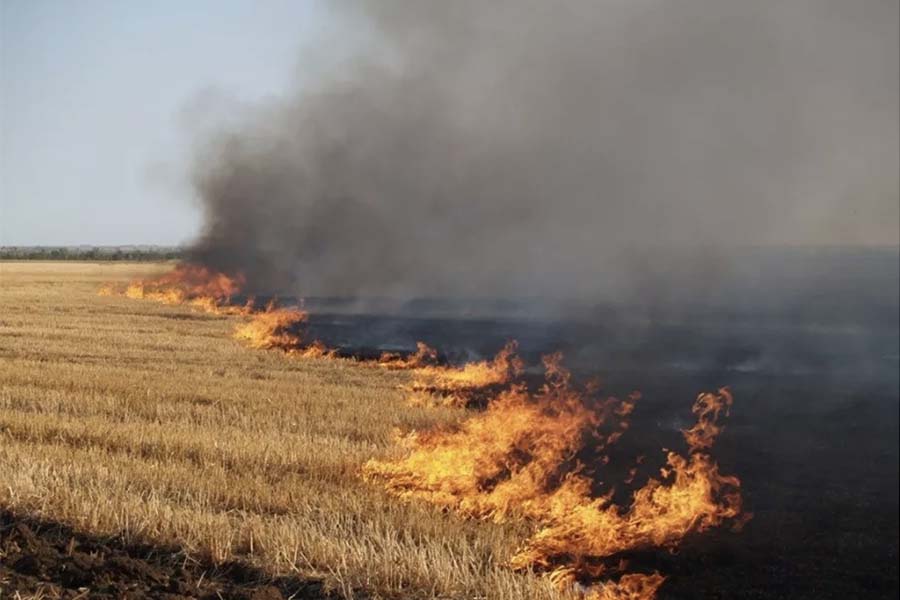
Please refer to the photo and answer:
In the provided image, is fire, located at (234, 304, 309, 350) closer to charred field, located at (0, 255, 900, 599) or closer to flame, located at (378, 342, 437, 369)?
flame, located at (378, 342, 437, 369)

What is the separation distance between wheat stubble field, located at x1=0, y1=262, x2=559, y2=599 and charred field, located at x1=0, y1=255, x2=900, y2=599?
0.03 metres

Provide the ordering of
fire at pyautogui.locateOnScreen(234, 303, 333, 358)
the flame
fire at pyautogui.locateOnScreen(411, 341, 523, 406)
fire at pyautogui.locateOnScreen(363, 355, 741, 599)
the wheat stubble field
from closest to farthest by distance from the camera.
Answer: the wheat stubble field < fire at pyautogui.locateOnScreen(363, 355, 741, 599) < fire at pyautogui.locateOnScreen(411, 341, 523, 406) < the flame < fire at pyautogui.locateOnScreen(234, 303, 333, 358)

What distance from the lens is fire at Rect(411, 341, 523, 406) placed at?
14039 mm

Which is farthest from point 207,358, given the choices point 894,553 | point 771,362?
point 894,553

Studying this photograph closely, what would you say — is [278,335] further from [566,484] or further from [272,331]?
[566,484]

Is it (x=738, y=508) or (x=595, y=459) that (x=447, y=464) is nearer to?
(x=595, y=459)

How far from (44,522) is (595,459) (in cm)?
549

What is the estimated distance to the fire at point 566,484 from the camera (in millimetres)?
7023

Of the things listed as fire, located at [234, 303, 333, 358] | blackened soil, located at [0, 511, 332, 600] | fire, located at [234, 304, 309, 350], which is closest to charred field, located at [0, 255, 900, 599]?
blackened soil, located at [0, 511, 332, 600]

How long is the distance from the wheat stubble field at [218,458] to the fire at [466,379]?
0.64m

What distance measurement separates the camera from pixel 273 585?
6027mm

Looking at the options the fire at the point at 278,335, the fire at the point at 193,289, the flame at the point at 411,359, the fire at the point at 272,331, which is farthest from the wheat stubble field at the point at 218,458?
the fire at the point at 193,289

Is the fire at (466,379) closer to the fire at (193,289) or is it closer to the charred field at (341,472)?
the charred field at (341,472)

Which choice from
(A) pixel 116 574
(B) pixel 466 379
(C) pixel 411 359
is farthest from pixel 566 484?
(C) pixel 411 359
